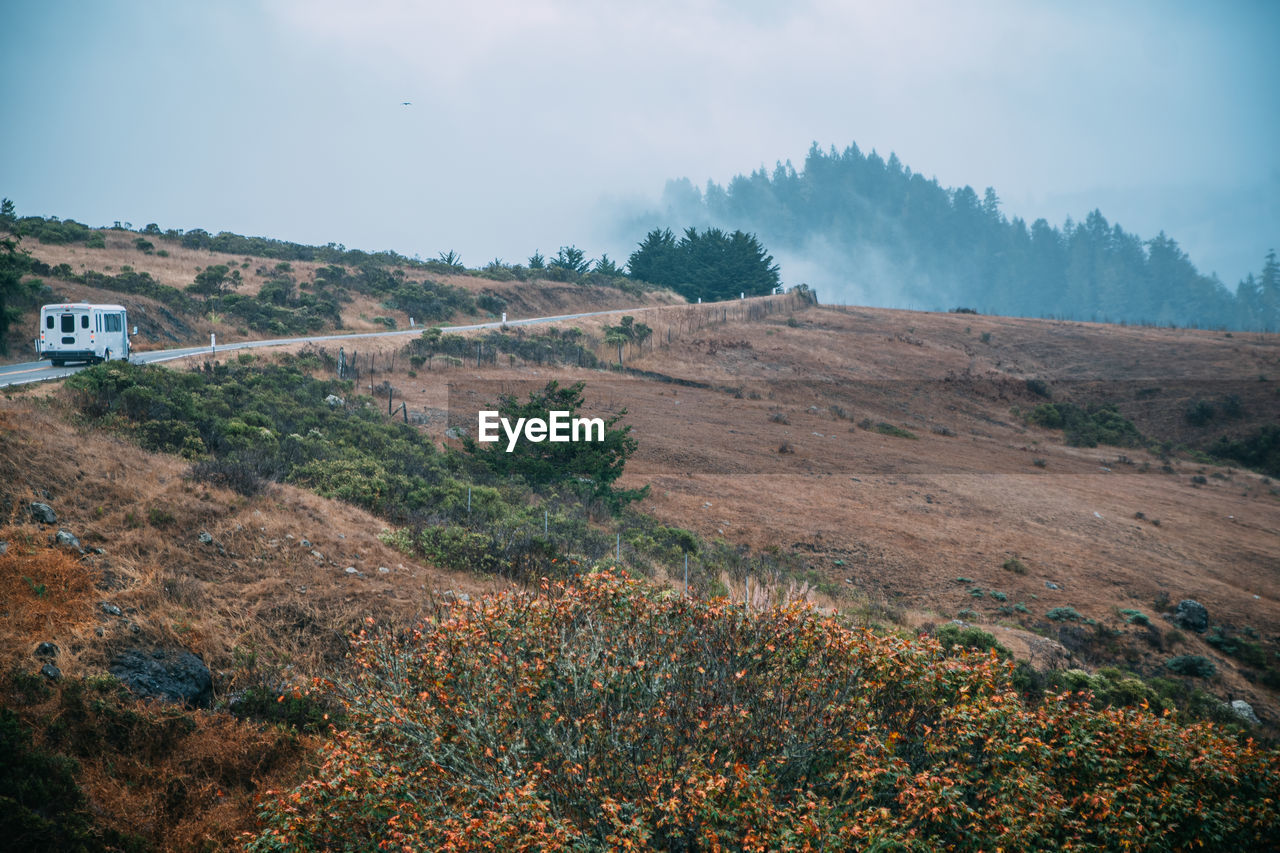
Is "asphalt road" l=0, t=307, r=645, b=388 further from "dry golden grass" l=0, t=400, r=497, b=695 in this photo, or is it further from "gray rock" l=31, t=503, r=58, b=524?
"gray rock" l=31, t=503, r=58, b=524

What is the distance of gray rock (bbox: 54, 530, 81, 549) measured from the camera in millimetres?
9250

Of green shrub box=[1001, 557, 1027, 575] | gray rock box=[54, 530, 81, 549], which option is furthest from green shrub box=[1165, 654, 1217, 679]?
gray rock box=[54, 530, 81, 549]

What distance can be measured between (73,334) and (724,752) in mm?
23625

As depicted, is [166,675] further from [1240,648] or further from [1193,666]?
[1240,648]

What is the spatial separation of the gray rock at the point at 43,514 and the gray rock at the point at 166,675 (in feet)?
10.2

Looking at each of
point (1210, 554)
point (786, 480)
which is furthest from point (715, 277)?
point (1210, 554)

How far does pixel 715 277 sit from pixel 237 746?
66.5m

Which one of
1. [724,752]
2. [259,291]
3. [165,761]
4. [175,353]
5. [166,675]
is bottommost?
[165,761]

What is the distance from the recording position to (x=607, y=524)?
17.3 m

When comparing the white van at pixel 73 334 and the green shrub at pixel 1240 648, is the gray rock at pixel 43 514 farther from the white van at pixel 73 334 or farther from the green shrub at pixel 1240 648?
the green shrub at pixel 1240 648

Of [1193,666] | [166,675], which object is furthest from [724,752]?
[1193,666]

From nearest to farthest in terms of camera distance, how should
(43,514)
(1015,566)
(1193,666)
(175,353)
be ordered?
1. (43,514)
2. (1193,666)
3. (1015,566)
4. (175,353)

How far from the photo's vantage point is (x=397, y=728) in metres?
5.33

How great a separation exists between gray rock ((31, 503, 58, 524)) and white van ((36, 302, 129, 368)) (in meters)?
13.4
